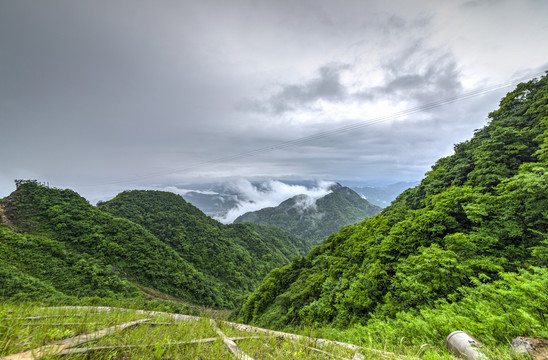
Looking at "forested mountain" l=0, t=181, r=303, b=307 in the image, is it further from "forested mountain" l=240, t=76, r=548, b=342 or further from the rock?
the rock

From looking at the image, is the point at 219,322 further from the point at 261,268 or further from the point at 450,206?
the point at 261,268

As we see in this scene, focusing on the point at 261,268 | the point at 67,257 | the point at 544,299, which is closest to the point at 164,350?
the point at 544,299

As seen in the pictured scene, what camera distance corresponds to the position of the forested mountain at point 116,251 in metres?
43.0

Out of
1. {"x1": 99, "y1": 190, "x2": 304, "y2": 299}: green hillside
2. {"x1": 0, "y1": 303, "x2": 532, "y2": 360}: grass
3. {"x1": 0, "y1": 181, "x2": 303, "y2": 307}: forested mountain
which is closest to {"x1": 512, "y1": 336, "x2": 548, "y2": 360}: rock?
{"x1": 0, "y1": 303, "x2": 532, "y2": 360}: grass

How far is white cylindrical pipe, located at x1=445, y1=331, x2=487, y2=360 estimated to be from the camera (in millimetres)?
3715

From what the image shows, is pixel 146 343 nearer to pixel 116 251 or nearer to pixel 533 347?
pixel 533 347

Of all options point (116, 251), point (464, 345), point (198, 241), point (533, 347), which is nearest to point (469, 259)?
point (533, 347)

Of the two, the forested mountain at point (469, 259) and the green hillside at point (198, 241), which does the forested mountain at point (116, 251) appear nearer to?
the green hillside at point (198, 241)

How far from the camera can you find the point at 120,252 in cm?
6475

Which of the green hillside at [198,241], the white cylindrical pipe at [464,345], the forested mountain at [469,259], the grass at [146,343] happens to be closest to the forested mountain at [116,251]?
the green hillside at [198,241]

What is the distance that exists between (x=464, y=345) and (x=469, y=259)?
8.70 metres

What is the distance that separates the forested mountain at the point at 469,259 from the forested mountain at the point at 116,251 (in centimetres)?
4742

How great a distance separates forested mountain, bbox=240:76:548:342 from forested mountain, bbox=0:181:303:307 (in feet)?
156

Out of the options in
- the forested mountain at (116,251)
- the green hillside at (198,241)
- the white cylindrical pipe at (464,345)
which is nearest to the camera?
the white cylindrical pipe at (464,345)
